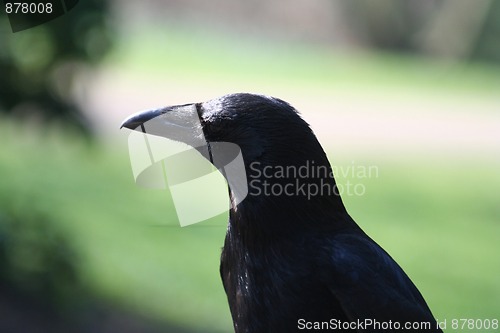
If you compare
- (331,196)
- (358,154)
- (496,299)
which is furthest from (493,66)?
(331,196)

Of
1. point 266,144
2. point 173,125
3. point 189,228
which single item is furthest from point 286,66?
point 266,144

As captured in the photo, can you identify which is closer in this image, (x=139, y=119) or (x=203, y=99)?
(x=139, y=119)

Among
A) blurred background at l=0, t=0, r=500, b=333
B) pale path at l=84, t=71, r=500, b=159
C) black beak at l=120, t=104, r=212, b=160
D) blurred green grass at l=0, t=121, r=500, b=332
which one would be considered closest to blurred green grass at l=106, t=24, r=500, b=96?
blurred background at l=0, t=0, r=500, b=333

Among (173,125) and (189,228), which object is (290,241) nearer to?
(173,125)

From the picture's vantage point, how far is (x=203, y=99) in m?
11.2

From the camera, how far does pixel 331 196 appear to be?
9.43ft

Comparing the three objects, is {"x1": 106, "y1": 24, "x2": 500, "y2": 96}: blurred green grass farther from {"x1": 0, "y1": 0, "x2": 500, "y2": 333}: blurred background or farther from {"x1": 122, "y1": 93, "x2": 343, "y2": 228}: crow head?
{"x1": 122, "y1": 93, "x2": 343, "y2": 228}: crow head

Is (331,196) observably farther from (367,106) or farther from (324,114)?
(367,106)

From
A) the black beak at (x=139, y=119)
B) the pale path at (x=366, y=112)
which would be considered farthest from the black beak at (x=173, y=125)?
the pale path at (x=366, y=112)

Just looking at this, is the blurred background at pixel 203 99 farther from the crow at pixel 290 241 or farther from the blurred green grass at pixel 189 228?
the crow at pixel 290 241

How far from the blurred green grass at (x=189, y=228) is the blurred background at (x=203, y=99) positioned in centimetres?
2

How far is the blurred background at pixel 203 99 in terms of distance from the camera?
5.81 m

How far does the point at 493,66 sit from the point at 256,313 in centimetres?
1603

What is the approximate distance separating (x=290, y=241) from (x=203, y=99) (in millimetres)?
8505
